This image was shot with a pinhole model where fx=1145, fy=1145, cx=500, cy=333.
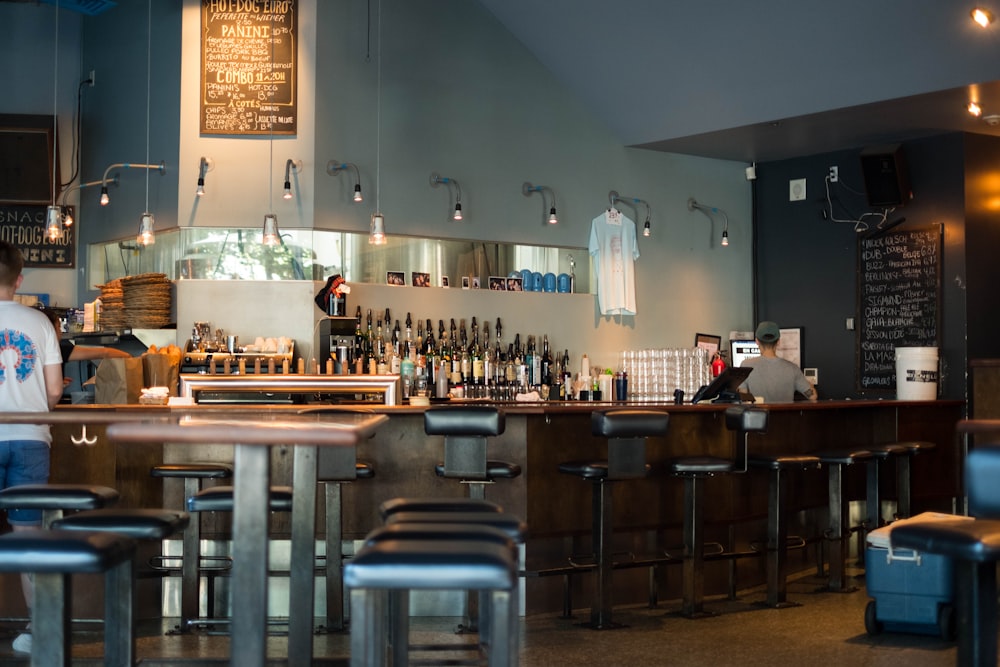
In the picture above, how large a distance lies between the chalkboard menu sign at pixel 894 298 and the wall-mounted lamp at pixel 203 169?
17.1 feet

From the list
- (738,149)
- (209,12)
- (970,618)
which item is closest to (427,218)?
(209,12)

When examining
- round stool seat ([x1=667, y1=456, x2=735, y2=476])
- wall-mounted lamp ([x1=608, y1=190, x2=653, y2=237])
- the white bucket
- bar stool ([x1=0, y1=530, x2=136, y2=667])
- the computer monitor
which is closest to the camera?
bar stool ([x1=0, y1=530, x2=136, y2=667])

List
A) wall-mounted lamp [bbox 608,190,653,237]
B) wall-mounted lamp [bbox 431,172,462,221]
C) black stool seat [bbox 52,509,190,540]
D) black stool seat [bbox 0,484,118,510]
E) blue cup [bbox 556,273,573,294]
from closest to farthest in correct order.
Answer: black stool seat [bbox 52,509,190,540] → black stool seat [bbox 0,484,118,510] → wall-mounted lamp [bbox 431,172,462,221] → blue cup [bbox 556,273,573,294] → wall-mounted lamp [bbox 608,190,653,237]

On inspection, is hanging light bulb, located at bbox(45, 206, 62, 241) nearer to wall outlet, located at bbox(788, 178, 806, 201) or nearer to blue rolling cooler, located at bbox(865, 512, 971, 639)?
blue rolling cooler, located at bbox(865, 512, 971, 639)

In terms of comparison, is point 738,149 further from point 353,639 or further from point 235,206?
point 353,639

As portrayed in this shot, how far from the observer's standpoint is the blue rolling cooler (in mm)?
5410

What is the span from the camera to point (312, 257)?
7.85 m

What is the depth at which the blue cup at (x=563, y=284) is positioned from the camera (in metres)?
9.04

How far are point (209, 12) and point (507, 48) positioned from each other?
7.38 ft

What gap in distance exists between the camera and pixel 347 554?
570 cm

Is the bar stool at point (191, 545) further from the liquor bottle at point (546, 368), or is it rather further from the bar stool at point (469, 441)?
the liquor bottle at point (546, 368)

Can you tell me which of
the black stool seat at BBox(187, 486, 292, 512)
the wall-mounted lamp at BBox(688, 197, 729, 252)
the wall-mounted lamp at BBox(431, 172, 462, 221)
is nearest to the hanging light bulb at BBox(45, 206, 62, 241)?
the wall-mounted lamp at BBox(431, 172, 462, 221)

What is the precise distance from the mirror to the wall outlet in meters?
2.44

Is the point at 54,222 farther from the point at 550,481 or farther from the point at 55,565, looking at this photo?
the point at 55,565
